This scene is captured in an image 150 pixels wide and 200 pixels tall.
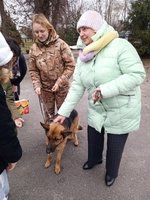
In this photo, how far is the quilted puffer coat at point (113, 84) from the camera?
2.50 meters

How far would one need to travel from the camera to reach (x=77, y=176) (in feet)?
11.3

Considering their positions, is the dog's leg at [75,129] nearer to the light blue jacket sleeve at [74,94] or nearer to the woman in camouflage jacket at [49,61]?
the woman in camouflage jacket at [49,61]

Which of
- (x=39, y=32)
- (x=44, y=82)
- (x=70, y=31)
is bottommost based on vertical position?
(x=70, y=31)

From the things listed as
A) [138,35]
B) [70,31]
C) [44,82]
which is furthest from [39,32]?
[70,31]

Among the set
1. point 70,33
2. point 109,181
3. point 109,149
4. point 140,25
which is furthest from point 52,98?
point 70,33

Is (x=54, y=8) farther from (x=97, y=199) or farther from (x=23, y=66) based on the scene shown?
(x=97, y=199)

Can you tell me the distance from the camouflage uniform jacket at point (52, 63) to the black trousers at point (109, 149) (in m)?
0.95

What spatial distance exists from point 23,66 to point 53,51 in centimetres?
99

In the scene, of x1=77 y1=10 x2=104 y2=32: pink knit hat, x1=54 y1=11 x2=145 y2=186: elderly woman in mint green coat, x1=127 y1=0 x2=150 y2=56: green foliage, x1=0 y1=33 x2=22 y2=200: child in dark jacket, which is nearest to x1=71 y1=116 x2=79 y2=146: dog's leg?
x1=54 y1=11 x2=145 y2=186: elderly woman in mint green coat

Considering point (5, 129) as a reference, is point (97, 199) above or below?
below

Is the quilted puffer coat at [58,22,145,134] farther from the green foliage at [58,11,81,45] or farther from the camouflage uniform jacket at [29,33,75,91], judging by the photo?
the green foliage at [58,11,81,45]

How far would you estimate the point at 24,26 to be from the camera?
50.8 ft

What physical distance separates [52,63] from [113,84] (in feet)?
4.50

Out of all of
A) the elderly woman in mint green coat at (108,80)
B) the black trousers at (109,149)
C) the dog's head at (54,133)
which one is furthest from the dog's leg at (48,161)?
the elderly woman in mint green coat at (108,80)
